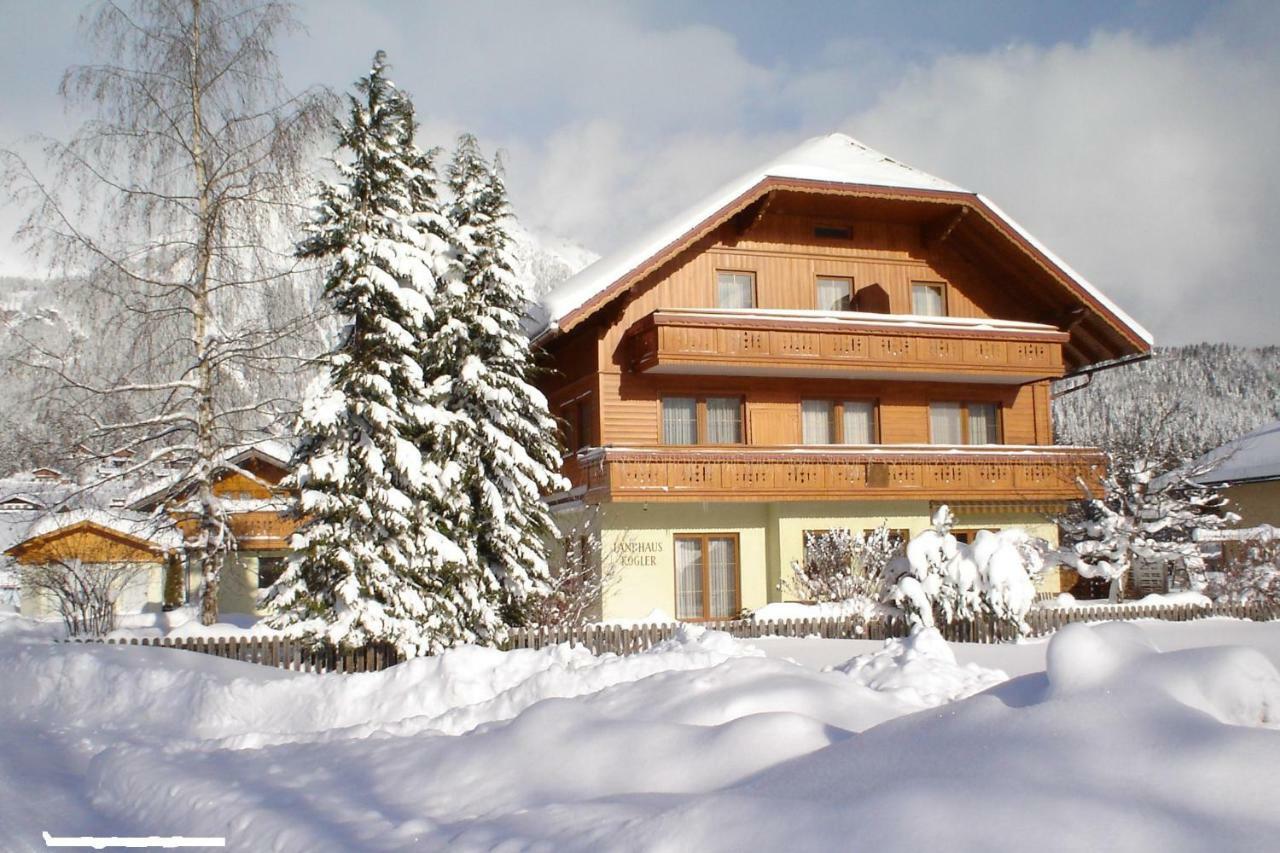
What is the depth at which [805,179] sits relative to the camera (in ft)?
82.7

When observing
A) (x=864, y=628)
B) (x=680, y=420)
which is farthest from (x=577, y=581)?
(x=864, y=628)

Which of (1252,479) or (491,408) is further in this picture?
(1252,479)

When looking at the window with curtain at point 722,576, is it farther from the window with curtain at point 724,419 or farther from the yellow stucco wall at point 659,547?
the window with curtain at point 724,419

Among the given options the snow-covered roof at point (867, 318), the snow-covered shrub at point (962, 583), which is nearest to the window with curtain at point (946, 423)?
the snow-covered roof at point (867, 318)

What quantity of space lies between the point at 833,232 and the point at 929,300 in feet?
10.7

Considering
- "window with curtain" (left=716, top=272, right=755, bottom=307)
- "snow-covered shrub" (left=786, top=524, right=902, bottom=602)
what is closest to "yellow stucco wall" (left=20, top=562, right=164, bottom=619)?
"window with curtain" (left=716, top=272, right=755, bottom=307)

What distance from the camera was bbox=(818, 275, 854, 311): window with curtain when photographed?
27.1 meters

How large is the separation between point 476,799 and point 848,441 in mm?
21192

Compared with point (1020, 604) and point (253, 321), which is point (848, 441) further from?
point (253, 321)

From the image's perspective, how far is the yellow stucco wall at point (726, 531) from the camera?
2402 centimetres

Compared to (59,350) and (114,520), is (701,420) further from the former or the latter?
(59,350)

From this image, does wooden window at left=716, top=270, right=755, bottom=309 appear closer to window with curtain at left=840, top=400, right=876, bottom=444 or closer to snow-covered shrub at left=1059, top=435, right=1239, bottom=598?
window with curtain at left=840, top=400, right=876, bottom=444

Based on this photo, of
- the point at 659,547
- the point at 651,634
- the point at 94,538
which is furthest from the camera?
the point at 94,538

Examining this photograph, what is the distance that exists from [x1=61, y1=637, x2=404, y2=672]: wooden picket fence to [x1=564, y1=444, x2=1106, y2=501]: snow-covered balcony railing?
814cm
